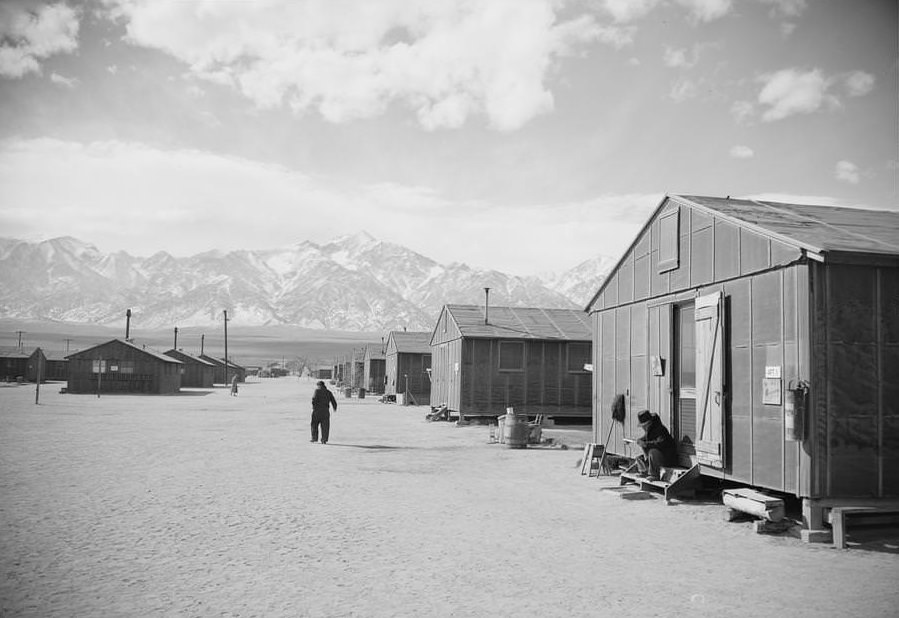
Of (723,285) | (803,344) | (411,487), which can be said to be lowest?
(411,487)

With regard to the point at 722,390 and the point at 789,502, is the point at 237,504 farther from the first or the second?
the point at 789,502

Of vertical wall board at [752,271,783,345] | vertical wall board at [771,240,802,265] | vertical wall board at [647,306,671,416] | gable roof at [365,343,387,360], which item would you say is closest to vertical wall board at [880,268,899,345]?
vertical wall board at [771,240,802,265]

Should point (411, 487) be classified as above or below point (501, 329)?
below

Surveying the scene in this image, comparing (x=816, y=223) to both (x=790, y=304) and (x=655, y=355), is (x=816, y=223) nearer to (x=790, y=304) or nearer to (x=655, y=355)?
(x=790, y=304)

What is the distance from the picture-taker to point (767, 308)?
37.3 feet

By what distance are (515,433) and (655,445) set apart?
8.85 m

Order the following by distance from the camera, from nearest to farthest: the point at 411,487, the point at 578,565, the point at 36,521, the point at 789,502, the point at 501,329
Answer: the point at 578,565, the point at 36,521, the point at 789,502, the point at 411,487, the point at 501,329

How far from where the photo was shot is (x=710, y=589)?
25.0 feet

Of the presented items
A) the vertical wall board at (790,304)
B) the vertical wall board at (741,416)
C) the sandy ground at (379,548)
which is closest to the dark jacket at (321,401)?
the sandy ground at (379,548)

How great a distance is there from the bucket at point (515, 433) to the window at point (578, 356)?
10.2m

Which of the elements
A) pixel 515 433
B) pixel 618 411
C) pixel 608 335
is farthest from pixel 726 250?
pixel 515 433

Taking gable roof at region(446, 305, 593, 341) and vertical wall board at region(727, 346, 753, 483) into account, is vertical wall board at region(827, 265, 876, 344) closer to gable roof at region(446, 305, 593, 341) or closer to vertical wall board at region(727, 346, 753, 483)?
vertical wall board at region(727, 346, 753, 483)

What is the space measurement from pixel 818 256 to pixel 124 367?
2128 inches

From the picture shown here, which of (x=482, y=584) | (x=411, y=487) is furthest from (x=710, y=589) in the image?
(x=411, y=487)
